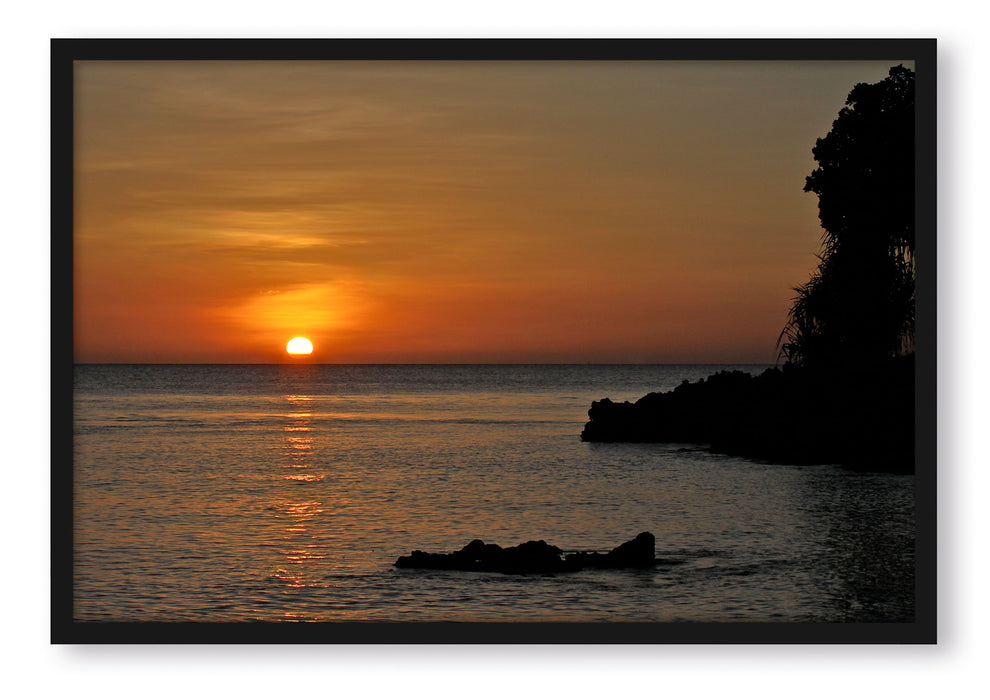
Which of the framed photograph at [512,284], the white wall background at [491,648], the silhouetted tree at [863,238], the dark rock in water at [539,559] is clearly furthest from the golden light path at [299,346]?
the white wall background at [491,648]

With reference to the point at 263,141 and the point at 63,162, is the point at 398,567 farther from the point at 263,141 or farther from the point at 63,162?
the point at 63,162

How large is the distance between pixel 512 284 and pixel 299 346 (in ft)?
7.09

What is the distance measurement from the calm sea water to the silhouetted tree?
5.29 ft

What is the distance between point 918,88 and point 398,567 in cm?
601

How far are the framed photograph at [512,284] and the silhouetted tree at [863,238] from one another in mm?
31

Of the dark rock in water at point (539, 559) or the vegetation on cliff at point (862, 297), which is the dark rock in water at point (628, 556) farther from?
the vegetation on cliff at point (862, 297)

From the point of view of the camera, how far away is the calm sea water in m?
7.16

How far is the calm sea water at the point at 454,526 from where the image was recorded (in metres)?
7.16

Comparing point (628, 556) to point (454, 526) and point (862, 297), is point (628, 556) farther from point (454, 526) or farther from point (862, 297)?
point (454, 526)

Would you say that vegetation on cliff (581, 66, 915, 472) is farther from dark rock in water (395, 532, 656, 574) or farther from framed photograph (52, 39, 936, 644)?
dark rock in water (395, 532, 656, 574)

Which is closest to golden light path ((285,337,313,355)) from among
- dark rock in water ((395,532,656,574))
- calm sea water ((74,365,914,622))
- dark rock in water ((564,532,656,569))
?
calm sea water ((74,365,914,622))

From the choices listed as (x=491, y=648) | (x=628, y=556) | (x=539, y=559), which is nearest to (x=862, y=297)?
(x=628, y=556)

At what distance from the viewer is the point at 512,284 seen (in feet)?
32.7

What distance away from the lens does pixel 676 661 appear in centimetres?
454
